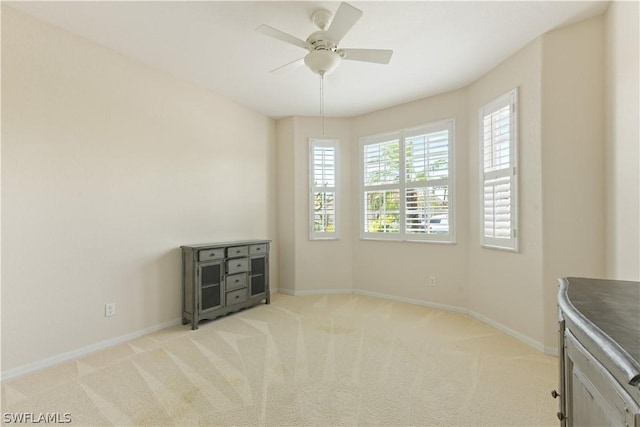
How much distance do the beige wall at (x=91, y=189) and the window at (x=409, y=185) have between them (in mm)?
2214

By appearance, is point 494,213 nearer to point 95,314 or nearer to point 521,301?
point 521,301

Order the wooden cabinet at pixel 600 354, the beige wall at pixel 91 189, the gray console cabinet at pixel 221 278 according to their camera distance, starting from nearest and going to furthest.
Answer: the wooden cabinet at pixel 600 354 < the beige wall at pixel 91 189 < the gray console cabinet at pixel 221 278

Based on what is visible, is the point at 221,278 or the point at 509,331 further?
the point at 221,278

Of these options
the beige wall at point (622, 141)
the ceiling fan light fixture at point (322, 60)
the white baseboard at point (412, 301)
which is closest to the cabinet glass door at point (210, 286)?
the white baseboard at point (412, 301)

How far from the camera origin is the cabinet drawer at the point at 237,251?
3.79 m

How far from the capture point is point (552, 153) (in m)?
2.71

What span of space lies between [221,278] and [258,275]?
646 millimetres

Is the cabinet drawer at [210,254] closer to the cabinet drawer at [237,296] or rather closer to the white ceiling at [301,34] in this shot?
the cabinet drawer at [237,296]

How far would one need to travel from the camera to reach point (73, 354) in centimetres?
266

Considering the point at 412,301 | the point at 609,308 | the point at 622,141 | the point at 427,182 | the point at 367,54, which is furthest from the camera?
the point at 412,301

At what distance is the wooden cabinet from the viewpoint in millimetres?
710

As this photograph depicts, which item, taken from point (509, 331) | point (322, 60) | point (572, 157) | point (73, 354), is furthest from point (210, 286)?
point (572, 157)

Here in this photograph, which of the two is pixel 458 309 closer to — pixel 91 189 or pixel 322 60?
pixel 322 60

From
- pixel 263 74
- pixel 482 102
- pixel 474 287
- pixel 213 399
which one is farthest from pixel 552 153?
pixel 213 399
